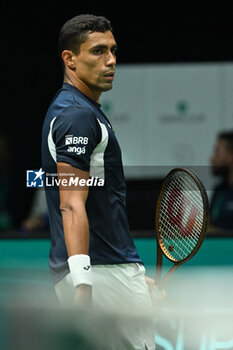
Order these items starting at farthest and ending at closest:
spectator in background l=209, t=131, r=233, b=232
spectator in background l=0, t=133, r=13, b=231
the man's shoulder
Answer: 1. spectator in background l=0, t=133, r=13, b=231
2. spectator in background l=209, t=131, r=233, b=232
3. the man's shoulder

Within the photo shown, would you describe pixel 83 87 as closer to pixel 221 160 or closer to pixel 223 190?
pixel 223 190

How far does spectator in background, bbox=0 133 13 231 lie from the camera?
5195 mm

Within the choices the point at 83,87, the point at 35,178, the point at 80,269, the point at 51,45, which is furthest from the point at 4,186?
the point at 80,269

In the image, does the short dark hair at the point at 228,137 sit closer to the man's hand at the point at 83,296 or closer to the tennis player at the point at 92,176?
the tennis player at the point at 92,176

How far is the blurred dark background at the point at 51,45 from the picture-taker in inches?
212

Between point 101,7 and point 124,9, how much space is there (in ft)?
0.58

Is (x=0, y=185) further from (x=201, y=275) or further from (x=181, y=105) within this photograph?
(x=201, y=275)

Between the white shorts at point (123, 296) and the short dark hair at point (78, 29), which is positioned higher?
the short dark hair at point (78, 29)

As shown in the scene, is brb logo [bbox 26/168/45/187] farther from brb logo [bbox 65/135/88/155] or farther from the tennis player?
brb logo [bbox 65/135/88/155]

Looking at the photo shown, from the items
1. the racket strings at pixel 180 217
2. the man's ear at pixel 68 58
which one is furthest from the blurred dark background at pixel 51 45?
the man's ear at pixel 68 58

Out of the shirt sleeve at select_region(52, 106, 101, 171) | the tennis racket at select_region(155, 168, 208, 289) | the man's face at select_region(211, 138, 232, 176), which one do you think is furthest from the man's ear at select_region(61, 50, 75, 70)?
the man's face at select_region(211, 138, 232, 176)

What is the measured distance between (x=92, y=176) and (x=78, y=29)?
15.5 inches

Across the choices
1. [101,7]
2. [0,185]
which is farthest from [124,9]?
[0,185]

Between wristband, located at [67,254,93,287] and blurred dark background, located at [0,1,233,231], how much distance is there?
331 cm
